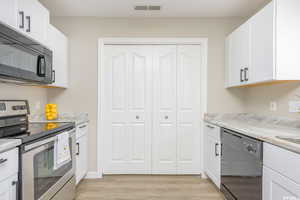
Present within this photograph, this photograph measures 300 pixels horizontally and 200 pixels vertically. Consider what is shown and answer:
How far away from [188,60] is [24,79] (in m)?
2.34

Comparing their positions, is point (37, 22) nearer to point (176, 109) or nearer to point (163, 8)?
point (163, 8)

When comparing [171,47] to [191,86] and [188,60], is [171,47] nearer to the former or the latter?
[188,60]

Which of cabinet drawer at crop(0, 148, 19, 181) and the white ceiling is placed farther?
the white ceiling

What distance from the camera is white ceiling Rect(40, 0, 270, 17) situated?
113 inches

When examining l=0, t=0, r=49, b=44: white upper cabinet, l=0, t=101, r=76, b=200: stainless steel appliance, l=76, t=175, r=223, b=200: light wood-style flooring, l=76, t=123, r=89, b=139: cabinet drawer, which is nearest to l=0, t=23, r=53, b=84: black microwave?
l=0, t=0, r=49, b=44: white upper cabinet

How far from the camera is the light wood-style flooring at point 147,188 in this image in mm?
2760

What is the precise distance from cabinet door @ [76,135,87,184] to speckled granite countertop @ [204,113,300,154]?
1.77 metres

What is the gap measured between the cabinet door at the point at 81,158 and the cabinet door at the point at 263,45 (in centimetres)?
226

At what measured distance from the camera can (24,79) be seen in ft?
6.16

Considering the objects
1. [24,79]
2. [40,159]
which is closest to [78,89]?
[24,79]

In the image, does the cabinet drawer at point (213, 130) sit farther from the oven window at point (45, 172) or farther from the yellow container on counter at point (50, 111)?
the yellow container on counter at point (50, 111)

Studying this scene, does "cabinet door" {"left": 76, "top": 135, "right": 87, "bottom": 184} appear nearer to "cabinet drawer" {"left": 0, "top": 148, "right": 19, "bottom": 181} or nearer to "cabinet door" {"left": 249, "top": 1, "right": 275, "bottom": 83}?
"cabinet drawer" {"left": 0, "top": 148, "right": 19, "bottom": 181}

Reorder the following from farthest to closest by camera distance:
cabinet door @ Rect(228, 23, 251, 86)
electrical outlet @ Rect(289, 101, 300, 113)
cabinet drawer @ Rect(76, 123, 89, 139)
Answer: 1. cabinet drawer @ Rect(76, 123, 89, 139)
2. cabinet door @ Rect(228, 23, 251, 86)
3. electrical outlet @ Rect(289, 101, 300, 113)

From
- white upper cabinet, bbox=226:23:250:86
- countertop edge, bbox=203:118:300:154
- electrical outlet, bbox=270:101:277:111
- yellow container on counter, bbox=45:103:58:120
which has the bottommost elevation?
countertop edge, bbox=203:118:300:154
